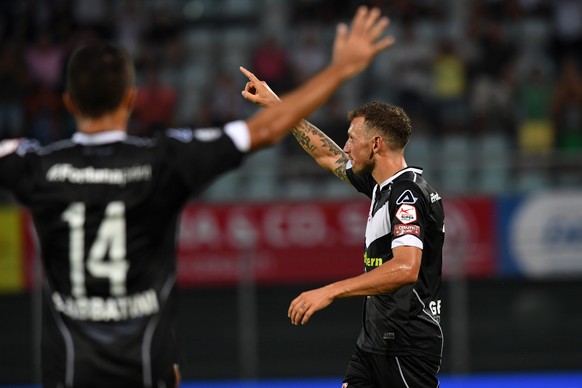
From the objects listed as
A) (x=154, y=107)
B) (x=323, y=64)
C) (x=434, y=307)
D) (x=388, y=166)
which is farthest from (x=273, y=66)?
(x=434, y=307)

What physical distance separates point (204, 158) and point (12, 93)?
1223 cm

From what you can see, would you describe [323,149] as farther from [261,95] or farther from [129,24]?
[129,24]

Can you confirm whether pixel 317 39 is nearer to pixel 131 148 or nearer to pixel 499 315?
pixel 499 315

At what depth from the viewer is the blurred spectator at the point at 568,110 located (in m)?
13.3

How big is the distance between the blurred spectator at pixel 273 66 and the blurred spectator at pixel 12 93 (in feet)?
11.0

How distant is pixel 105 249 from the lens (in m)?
3.30

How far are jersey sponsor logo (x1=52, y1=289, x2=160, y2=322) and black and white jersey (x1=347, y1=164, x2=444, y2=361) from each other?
6.84 ft

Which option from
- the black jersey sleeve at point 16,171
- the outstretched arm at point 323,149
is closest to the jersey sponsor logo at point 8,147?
the black jersey sleeve at point 16,171

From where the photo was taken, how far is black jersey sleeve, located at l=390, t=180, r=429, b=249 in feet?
16.4

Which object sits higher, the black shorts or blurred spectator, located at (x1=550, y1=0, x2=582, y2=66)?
blurred spectator, located at (x1=550, y1=0, x2=582, y2=66)

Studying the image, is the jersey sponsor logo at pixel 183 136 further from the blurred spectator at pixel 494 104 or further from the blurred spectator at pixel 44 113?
the blurred spectator at pixel 44 113

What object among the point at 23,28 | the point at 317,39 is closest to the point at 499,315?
the point at 317,39

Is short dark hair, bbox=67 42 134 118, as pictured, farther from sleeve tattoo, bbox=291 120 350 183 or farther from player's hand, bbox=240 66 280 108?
sleeve tattoo, bbox=291 120 350 183

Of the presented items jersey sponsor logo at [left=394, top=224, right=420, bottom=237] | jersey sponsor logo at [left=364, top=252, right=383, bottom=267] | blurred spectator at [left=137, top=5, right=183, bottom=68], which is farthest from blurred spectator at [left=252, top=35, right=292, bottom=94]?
jersey sponsor logo at [left=394, top=224, right=420, bottom=237]
